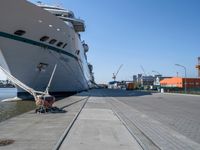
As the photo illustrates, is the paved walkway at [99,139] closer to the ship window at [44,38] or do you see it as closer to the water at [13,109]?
the water at [13,109]

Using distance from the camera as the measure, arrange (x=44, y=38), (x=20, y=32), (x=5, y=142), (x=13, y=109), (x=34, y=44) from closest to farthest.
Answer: (x=5, y=142) < (x=13, y=109) < (x=20, y=32) < (x=34, y=44) < (x=44, y=38)

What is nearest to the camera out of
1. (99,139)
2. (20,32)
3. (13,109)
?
(99,139)

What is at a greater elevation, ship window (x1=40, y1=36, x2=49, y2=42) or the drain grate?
ship window (x1=40, y1=36, x2=49, y2=42)

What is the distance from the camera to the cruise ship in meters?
23.2

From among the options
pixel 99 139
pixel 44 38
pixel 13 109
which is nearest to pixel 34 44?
pixel 44 38

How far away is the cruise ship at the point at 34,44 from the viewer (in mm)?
23188

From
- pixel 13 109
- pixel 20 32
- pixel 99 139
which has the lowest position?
pixel 99 139

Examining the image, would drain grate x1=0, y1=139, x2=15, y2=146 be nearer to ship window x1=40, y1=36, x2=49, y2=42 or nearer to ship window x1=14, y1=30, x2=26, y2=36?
ship window x1=14, y1=30, x2=26, y2=36

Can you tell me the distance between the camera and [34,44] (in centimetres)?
2652

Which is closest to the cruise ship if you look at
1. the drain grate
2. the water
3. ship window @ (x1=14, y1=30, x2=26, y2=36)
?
ship window @ (x1=14, y1=30, x2=26, y2=36)

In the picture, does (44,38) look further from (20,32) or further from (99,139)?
(99,139)

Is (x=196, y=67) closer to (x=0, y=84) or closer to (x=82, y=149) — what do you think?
(x=82, y=149)

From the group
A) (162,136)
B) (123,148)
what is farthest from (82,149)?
(162,136)

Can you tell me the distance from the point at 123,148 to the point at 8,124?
18.2ft
